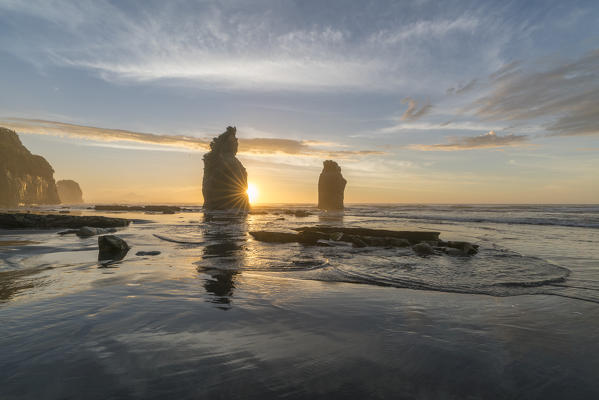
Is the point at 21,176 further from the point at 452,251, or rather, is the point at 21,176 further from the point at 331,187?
the point at 452,251

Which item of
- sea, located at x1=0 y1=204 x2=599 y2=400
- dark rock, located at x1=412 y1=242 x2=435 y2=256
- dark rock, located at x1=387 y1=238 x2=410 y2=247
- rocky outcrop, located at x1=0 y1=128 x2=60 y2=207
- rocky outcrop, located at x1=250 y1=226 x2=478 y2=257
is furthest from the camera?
rocky outcrop, located at x1=0 y1=128 x2=60 y2=207

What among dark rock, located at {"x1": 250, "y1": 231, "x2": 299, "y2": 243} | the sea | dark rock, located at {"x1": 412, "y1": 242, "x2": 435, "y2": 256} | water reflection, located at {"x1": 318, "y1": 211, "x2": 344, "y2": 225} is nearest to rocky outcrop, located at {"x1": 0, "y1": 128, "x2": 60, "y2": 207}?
water reflection, located at {"x1": 318, "y1": 211, "x2": 344, "y2": 225}

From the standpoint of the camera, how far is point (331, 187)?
96.5 m

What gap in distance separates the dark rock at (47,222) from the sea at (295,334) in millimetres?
20405

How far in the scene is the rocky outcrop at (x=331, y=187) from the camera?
96.0m

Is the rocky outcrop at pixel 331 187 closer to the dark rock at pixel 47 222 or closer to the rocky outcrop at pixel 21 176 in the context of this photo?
the dark rock at pixel 47 222

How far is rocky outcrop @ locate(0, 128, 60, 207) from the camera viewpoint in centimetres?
9844

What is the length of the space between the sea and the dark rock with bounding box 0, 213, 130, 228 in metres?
20.4

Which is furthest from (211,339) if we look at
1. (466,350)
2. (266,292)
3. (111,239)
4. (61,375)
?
(111,239)

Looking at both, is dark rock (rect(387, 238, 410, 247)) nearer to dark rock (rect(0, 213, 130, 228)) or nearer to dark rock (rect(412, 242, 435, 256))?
dark rock (rect(412, 242, 435, 256))

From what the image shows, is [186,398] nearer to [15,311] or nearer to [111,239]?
[15,311]

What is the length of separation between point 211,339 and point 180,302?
2040mm

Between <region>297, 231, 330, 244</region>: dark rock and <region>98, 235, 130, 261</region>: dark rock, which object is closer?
<region>98, 235, 130, 261</region>: dark rock

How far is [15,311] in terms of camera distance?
4875mm
